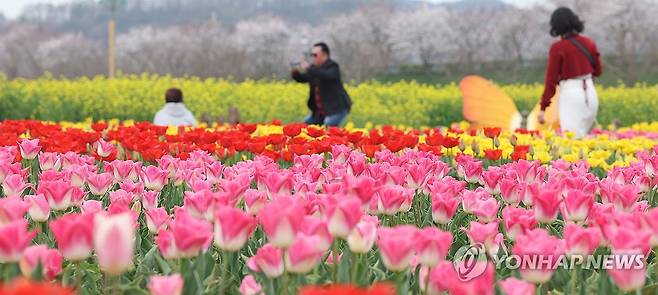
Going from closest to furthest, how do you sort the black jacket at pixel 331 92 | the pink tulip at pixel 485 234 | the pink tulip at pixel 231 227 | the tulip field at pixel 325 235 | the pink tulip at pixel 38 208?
the tulip field at pixel 325 235 < the pink tulip at pixel 231 227 < the pink tulip at pixel 485 234 < the pink tulip at pixel 38 208 < the black jacket at pixel 331 92

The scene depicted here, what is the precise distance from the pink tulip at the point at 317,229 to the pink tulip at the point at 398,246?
14cm

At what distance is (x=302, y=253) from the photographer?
1656 mm

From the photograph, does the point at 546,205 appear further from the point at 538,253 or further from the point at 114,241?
the point at 114,241

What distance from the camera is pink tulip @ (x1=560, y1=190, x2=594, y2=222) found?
7.66 ft

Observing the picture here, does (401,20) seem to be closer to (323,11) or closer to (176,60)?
(176,60)

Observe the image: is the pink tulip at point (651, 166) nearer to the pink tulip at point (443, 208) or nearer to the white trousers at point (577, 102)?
the pink tulip at point (443, 208)

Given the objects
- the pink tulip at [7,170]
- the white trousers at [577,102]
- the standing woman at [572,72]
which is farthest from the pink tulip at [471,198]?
the white trousers at [577,102]

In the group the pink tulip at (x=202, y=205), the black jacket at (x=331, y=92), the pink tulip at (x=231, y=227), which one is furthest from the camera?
the black jacket at (x=331, y=92)

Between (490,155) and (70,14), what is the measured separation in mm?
142896

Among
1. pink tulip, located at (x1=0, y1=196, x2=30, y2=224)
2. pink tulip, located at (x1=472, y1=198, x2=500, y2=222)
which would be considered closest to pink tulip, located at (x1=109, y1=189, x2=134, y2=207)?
pink tulip, located at (x1=0, y1=196, x2=30, y2=224)

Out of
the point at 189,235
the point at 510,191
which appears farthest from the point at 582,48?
the point at 189,235

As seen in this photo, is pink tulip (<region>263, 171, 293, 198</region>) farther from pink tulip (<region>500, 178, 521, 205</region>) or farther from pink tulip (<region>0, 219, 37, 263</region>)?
pink tulip (<region>0, 219, 37, 263</region>)

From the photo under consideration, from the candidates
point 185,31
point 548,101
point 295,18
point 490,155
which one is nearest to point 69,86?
point 548,101

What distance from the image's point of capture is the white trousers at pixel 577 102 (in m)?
9.12
